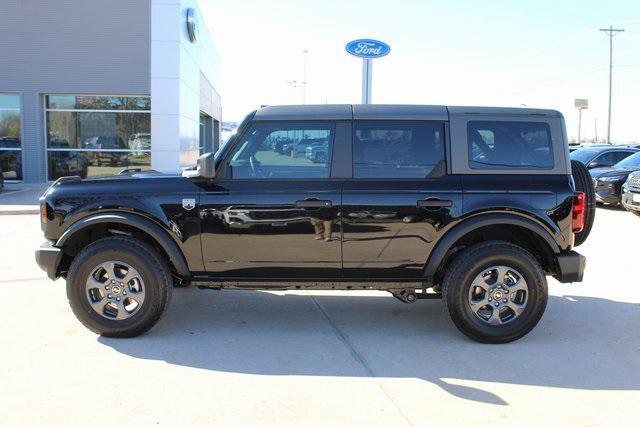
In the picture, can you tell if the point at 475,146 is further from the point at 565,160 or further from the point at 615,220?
the point at 615,220

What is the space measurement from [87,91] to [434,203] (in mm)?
16821

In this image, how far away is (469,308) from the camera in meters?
4.71

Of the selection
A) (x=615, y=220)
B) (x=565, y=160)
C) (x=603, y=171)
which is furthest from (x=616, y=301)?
(x=603, y=171)

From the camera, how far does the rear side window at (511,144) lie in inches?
188

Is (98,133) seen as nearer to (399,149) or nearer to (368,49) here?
(368,49)

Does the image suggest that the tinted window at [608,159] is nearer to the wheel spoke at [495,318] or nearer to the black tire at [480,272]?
the black tire at [480,272]

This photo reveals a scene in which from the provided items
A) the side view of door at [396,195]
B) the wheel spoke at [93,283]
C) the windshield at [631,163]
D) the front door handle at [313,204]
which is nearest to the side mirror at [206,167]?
the front door handle at [313,204]

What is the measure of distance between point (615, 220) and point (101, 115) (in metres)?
15.4

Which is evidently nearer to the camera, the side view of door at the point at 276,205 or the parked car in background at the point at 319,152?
the side view of door at the point at 276,205

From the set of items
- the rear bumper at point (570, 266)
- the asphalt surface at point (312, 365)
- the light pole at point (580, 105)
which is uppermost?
the light pole at point (580, 105)

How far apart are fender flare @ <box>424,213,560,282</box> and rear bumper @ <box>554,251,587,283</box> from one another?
179 mm

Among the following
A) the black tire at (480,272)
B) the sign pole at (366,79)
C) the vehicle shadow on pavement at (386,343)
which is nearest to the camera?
the vehicle shadow on pavement at (386,343)

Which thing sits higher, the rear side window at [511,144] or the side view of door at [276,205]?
the rear side window at [511,144]

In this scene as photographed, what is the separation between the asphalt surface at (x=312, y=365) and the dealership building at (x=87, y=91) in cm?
1257
